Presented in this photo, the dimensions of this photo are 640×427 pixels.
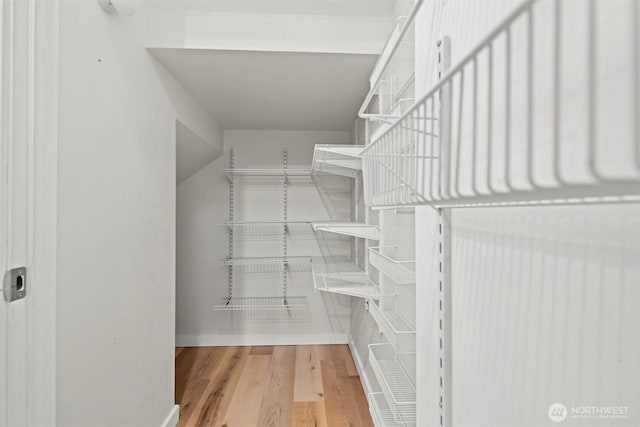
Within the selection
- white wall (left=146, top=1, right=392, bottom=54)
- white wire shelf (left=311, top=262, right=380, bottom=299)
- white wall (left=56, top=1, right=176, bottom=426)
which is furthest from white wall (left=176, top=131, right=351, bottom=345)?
white wall (left=146, top=1, right=392, bottom=54)

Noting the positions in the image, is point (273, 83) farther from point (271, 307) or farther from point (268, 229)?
point (271, 307)

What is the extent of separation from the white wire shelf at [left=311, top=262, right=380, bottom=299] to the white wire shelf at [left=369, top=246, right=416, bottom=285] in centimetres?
19

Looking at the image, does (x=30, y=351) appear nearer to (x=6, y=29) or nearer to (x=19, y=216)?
(x=19, y=216)

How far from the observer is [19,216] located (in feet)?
2.62

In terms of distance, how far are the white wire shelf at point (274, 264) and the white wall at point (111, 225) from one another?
4.01ft

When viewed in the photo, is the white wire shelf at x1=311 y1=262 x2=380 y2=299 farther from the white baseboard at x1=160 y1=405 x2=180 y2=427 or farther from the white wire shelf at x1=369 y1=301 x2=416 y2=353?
the white baseboard at x1=160 y1=405 x2=180 y2=427

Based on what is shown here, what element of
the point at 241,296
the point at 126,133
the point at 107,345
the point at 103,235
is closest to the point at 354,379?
the point at 241,296

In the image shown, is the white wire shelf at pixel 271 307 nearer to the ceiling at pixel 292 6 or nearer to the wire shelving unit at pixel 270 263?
the wire shelving unit at pixel 270 263

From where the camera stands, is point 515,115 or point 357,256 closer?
point 515,115

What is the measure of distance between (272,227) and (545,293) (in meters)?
2.71

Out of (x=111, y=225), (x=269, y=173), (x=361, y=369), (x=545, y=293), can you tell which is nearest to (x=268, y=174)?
(x=269, y=173)

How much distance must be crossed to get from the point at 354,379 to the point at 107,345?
1.64m

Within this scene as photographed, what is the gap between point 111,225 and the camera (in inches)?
50.4

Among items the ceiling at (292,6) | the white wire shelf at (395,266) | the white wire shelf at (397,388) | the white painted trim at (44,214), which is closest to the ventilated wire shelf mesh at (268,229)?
the white wire shelf at (395,266)
